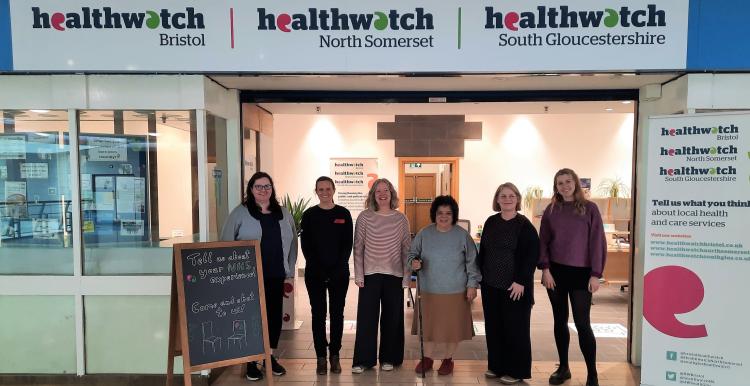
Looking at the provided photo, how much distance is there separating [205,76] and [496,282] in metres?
2.65

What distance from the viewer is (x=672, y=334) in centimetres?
266

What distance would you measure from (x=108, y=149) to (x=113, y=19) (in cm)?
98

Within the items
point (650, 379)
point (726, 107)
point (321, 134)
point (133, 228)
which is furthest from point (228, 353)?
point (321, 134)

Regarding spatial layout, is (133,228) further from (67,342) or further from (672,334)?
(672,334)

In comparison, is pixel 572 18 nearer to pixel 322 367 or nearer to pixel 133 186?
pixel 322 367

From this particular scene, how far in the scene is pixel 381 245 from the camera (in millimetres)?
3322

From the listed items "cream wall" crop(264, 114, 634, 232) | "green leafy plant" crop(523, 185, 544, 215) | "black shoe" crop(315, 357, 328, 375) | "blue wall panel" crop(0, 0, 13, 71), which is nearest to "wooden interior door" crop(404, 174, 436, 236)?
"cream wall" crop(264, 114, 634, 232)

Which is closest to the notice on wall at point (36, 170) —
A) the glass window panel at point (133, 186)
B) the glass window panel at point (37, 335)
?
the glass window panel at point (133, 186)

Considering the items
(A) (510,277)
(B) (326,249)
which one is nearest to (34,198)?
(B) (326,249)

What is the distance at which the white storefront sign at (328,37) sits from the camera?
9.95 feet

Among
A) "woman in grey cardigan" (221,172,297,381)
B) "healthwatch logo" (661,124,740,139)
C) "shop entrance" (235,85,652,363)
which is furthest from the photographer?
"shop entrance" (235,85,652,363)

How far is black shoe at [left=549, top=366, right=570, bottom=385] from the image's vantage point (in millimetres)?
3391

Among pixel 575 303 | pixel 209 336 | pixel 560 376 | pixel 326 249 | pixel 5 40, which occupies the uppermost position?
pixel 5 40

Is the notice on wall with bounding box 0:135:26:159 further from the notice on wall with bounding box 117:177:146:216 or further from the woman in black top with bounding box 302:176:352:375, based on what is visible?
the woman in black top with bounding box 302:176:352:375
